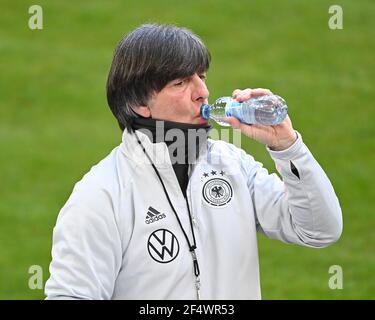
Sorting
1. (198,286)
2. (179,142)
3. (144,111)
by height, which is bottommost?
(198,286)

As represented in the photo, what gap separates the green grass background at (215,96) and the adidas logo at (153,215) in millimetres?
4840

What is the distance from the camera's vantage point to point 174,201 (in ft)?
12.4

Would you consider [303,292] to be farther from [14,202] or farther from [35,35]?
[35,35]

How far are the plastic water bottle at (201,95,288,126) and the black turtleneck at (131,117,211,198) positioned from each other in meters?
0.07

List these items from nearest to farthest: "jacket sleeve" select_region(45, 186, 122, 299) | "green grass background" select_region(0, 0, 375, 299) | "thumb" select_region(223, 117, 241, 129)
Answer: "jacket sleeve" select_region(45, 186, 122, 299) → "thumb" select_region(223, 117, 241, 129) → "green grass background" select_region(0, 0, 375, 299)

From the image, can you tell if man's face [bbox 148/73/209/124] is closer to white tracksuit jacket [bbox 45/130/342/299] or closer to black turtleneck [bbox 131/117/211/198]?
black turtleneck [bbox 131/117/211/198]

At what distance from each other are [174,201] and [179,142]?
8.6 inches

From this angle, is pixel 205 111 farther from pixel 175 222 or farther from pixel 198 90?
pixel 175 222

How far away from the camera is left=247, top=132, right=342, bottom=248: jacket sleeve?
12.1 feet

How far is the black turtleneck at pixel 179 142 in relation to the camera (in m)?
3.81

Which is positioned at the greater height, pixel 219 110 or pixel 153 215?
pixel 219 110

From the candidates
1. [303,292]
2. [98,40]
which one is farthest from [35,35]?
[303,292]

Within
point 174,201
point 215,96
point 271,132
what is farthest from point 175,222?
point 215,96

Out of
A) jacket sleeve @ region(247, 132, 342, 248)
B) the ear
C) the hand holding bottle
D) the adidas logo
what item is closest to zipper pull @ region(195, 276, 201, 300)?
the adidas logo
